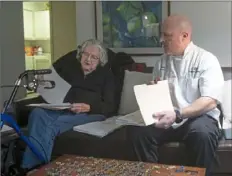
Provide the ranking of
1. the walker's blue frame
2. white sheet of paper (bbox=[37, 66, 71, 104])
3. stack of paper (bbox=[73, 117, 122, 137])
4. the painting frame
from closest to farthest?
1. the walker's blue frame
2. stack of paper (bbox=[73, 117, 122, 137])
3. white sheet of paper (bbox=[37, 66, 71, 104])
4. the painting frame

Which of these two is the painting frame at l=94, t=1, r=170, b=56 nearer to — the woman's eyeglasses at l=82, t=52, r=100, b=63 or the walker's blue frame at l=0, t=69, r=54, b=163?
the woman's eyeglasses at l=82, t=52, r=100, b=63

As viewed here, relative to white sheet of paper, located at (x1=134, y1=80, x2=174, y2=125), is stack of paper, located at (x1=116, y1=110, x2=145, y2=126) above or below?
below

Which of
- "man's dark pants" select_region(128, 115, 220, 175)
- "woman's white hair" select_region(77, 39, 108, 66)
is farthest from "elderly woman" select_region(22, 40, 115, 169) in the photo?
"man's dark pants" select_region(128, 115, 220, 175)

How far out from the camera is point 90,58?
231 cm

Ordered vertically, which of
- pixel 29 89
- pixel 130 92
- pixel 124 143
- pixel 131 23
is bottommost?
pixel 124 143

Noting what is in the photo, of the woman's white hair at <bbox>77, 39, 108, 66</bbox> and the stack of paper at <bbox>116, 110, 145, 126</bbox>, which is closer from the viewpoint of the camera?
the stack of paper at <bbox>116, 110, 145, 126</bbox>

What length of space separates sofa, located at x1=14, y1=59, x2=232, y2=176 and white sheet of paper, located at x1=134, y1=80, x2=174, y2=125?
22 cm

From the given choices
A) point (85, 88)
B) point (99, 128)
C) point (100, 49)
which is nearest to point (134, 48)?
point (100, 49)

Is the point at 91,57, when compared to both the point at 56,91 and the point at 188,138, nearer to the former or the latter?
the point at 56,91

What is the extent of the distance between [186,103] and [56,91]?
0.83m

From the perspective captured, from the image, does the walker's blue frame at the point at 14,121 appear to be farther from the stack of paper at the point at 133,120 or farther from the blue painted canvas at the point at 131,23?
the blue painted canvas at the point at 131,23

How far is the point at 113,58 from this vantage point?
2510 millimetres

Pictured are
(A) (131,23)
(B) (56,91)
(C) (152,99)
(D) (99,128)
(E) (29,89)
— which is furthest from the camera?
(A) (131,23)

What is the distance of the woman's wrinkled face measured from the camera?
231cm
